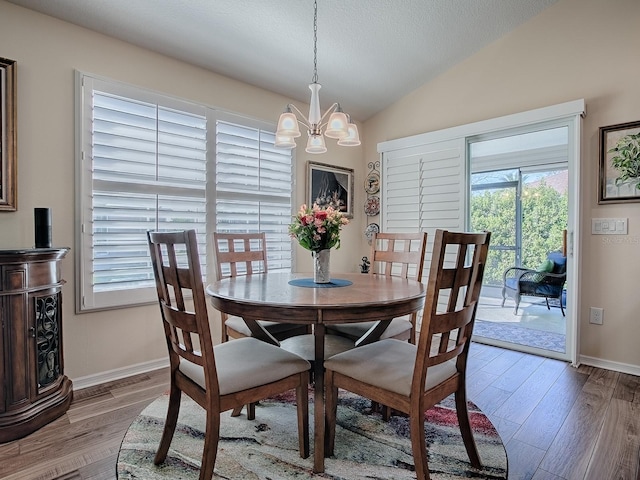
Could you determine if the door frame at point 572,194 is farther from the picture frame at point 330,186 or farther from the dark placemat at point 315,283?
the dark placemat at point 315,283

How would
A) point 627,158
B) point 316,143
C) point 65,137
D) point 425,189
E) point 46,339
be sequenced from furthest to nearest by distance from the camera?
1. point 425,189
2. point 627,158
3. point 65,137
4. point 316,143
5. point 46,339

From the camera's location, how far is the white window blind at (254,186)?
10.5ft

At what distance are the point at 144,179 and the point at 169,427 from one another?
71.2 inches

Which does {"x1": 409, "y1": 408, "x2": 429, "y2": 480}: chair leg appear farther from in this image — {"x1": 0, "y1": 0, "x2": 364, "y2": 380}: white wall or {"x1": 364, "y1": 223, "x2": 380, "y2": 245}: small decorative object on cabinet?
{"x1": 364, "y1": 223, "x2": 380, "y2": 245}: small decorative object on cabinet

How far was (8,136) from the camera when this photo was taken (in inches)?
85.1

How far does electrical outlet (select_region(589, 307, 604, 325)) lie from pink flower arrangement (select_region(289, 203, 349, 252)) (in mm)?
2348

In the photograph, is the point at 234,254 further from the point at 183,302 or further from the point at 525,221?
the point at 525,221

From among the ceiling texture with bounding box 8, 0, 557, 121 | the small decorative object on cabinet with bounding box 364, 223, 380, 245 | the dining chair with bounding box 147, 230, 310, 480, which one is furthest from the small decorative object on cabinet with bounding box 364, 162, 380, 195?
the dining chair with bounding box 147, 230, 310, 480

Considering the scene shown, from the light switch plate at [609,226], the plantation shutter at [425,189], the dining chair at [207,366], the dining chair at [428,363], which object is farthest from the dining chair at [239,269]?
the light switch plate at [609,226]

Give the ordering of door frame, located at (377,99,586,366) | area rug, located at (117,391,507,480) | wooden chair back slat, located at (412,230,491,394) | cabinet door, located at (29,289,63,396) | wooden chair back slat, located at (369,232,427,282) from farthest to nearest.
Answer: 1. door frame, located at (377,99,586,366)
2. wooden chair back slat, located at (369,232,427,282)
3. cabinet door, located at (29,289,63,396)
4. area rug, located at (117,391,507,480)
5. wooden chair back slat, located at (412,230,491,394)

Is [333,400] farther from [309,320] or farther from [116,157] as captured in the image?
[116,157]

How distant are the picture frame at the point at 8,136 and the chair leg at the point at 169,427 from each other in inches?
61.8

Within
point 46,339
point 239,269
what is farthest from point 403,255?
point 46,339

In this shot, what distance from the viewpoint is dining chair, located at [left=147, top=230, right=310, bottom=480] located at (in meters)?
1.41
